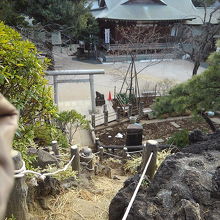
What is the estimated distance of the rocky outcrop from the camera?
6.26 ft

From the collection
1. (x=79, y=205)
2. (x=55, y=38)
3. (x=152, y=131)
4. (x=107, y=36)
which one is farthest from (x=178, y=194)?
(x=107, y=36)

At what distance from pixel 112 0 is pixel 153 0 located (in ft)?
11.5

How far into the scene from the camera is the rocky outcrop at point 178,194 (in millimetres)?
1909

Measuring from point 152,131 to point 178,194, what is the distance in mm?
6905

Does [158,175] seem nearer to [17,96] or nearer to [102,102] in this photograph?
[17,96]

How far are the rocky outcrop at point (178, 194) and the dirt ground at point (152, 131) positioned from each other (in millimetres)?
5545

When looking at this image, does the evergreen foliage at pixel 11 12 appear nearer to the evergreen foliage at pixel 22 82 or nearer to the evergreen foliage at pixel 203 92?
the evergreen foliage at pixel 203 92

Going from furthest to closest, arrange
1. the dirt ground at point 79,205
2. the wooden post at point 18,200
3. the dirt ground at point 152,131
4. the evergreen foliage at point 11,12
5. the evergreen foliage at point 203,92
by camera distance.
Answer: the evergreen foliage at point 11,12
the dirt ground at point 152,131
the evergreen foliage at point 203,92
the dirt ground at point 79,205
the wooden post at point 18,200

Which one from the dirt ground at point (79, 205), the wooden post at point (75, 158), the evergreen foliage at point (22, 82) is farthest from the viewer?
the wooden post at point (75, 158)

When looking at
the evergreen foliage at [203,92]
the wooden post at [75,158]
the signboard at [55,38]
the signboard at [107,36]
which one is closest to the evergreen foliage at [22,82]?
the wooden post at [75,158]

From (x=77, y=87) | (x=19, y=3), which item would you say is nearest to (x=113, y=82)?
(x=77, y=87)

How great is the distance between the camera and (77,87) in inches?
514

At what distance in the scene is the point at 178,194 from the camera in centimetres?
204

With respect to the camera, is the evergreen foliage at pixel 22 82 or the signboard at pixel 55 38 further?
the signboard at pixel 55 38
